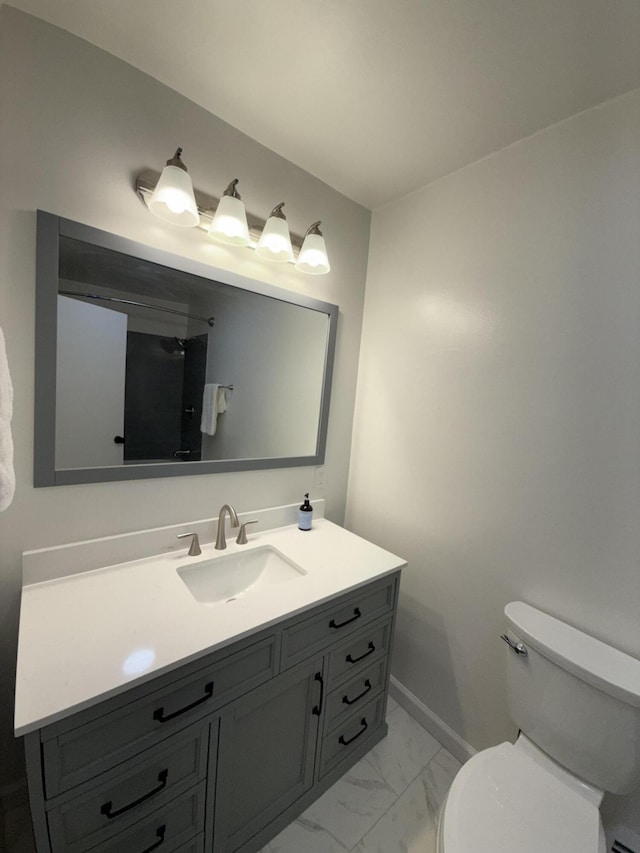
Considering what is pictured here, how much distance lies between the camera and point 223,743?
0.94 metres

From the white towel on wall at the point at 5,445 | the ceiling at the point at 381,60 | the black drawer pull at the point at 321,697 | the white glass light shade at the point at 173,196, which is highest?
the ceiling at the point at 381,60

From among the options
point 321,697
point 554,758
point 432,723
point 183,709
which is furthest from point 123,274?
point 432,723

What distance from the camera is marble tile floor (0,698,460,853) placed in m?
1.11

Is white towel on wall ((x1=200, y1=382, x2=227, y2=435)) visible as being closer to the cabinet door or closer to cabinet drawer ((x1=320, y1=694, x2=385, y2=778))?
the cabinet door

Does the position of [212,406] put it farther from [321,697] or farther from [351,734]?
[351,734]

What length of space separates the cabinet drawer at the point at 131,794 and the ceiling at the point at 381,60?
1859mm

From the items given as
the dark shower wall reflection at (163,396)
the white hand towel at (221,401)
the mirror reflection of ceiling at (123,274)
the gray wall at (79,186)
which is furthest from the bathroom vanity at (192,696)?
the mirror reflection of ceiling at (123,274)

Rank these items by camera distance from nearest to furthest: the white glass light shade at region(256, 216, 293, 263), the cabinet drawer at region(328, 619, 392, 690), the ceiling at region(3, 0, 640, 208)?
the ceiling at region(3, 0, 640, 208) < the cabinet drawer at region(328, 619, 392, 690) < the white glass light shade at region(256, 216, 293, 263)

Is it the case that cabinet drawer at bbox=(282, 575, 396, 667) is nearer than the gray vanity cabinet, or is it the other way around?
the gray vanity cabinet

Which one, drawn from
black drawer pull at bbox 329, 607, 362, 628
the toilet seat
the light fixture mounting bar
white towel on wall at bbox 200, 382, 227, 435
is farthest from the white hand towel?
the toilet seat

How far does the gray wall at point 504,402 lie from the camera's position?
106cm

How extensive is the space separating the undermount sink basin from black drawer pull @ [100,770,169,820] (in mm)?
463

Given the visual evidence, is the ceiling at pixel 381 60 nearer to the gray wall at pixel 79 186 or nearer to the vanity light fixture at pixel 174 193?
the gray wall at pixel 79 186

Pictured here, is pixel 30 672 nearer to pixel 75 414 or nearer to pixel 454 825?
pixel 75 414
